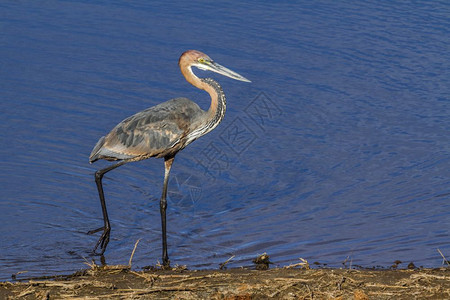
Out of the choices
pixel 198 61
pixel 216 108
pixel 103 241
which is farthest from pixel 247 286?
pixel 198 61

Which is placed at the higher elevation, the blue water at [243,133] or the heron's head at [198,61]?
the heron's head at [198,61]

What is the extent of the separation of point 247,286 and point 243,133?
16.2ft

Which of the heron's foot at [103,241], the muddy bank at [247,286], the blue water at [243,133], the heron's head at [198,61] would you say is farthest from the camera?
the heron's head at [198,61]

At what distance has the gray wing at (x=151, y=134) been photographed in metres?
7.62

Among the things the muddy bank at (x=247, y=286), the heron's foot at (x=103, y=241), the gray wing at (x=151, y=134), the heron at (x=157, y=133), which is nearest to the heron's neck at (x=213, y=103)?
the heron at (x=157, y=133)

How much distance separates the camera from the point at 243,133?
34.2 feet

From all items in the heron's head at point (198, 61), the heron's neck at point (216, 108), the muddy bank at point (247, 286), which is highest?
the heron's head at point (198, 61)

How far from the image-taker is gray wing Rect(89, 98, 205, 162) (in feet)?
25.0

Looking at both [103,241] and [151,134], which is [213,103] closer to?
[151,134]

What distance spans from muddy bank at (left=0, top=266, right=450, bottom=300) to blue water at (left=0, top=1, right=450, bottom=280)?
39.0 inches

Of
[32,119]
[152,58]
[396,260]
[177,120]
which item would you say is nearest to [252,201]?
[177,120]

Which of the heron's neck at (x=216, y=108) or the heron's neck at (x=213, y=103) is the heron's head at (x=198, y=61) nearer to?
the heron's neck at (x=213, y=103)

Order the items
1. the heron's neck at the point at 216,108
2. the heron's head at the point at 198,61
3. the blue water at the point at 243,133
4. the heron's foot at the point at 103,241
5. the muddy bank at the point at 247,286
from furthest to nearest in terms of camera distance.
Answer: the heron's head at the point at 198,61 < the heron's neck at the point at 216,108 < the blue water at the point at 243,133 < the heron's foot at the point at 103,241 < the muddy bank at the point at 247,286

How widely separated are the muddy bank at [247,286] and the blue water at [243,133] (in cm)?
99
